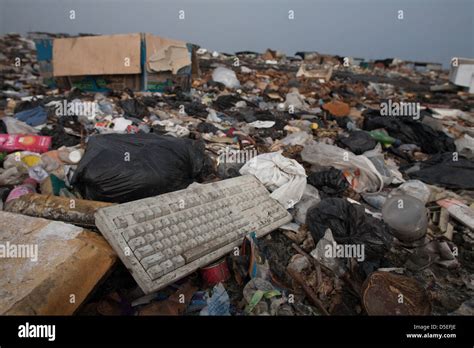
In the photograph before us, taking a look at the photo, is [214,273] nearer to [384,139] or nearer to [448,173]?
[448,173]

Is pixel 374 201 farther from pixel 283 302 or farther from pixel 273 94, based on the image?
pixel 273 94

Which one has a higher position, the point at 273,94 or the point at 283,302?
the point at 273,94

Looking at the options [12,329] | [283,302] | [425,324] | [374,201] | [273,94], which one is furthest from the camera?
[273,94]

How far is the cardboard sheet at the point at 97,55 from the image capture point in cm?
596

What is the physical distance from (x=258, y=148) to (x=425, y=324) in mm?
2876

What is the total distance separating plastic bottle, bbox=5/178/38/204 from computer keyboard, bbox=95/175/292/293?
1.08m

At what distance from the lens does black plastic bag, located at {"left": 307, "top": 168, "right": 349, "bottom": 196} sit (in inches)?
108

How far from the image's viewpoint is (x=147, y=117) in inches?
185

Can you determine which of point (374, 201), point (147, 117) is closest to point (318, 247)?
point (374, 201)
